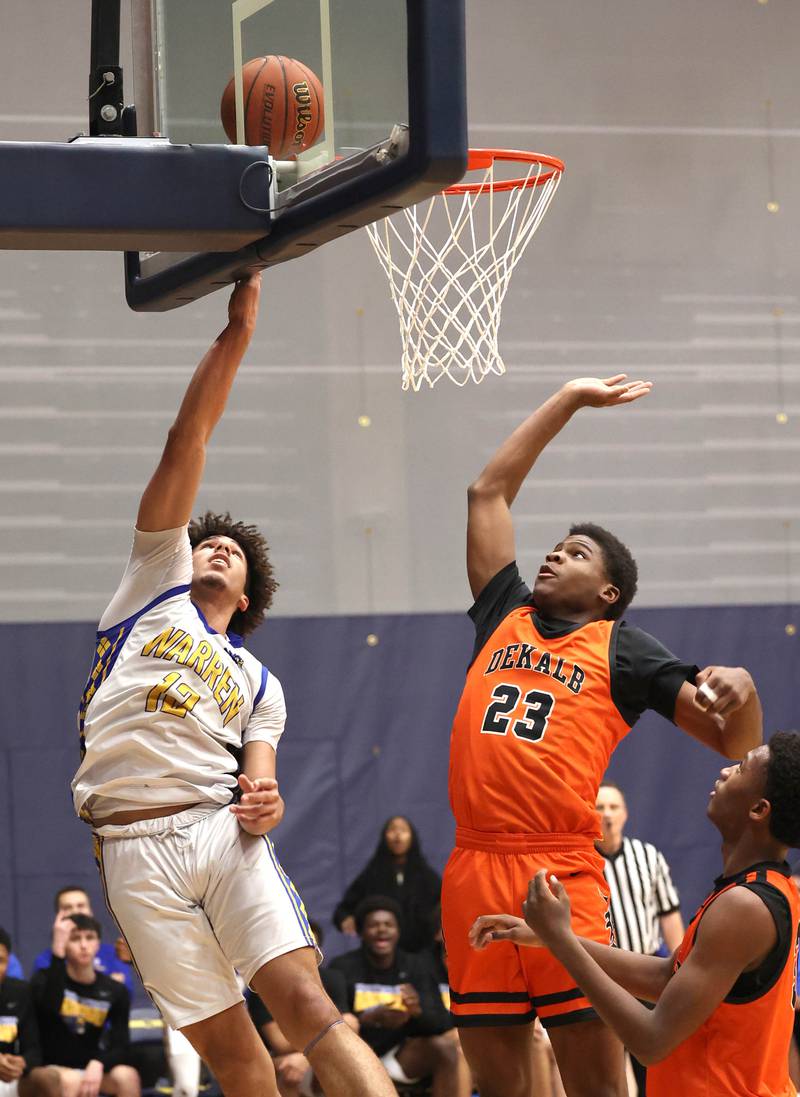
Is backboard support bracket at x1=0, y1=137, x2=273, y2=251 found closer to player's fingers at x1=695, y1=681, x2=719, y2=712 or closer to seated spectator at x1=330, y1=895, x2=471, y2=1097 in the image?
player's fingers at x1=695, y1=681, x2=719, y2=712

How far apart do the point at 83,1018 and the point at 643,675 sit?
4.51 m

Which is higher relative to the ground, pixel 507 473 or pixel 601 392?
pixel 601 392

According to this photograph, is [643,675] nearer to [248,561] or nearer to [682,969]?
[682,969]

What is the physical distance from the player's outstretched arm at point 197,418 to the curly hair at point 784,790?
1.76m

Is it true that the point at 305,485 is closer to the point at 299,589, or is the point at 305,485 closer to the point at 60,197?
the point at 299,589

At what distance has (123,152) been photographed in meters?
3.57

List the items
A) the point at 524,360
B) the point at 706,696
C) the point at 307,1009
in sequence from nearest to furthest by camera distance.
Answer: the point at 706,696 → the point at 307,1009 → the point at 524,360

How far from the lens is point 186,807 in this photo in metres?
4.31

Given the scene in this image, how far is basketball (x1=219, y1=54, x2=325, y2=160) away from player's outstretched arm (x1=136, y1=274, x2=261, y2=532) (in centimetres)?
50

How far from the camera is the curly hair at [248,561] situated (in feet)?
16.1

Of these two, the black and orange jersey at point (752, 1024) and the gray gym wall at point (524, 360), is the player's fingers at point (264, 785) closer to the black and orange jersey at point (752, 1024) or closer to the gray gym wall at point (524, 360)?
the black and orange jersey at point (752, 1024)

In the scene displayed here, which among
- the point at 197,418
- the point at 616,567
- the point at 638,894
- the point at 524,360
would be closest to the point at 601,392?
the point at 616,567

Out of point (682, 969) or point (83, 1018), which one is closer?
point (682, 969)

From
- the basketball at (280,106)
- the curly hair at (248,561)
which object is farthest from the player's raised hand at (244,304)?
the curly hair at (248,561)
